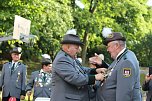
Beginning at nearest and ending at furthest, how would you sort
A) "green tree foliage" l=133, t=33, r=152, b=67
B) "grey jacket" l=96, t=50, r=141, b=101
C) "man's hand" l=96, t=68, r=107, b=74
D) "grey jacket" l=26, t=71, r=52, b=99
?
"grey jacket" l=96, t=50, r=141, b=101, "man's hand" l=96, t=68, r=107, b=74, "grey jacket" l=26, t=71, r=52, b=99, "green tree foliage" l=133, t=33, r=152, b=67

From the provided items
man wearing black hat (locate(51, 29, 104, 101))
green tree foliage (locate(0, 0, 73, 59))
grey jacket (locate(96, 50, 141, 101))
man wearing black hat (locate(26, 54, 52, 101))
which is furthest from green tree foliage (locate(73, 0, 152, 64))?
grey jacket (locate(96, 50, 141, 101))

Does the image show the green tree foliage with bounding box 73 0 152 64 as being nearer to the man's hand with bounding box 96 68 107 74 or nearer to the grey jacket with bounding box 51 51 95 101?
the man's hand with bounding box 96 68 107 74

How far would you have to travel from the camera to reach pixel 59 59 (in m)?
4.61

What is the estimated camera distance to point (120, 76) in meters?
4.33

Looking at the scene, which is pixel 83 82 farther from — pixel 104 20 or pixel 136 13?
pixel 136 13

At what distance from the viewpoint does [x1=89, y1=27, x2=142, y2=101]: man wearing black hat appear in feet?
14.0

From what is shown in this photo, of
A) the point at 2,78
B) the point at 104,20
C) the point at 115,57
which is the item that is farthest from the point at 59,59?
the point at 104,20

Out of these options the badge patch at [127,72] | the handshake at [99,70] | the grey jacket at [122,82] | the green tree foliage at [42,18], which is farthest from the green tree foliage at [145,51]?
the badge patch at [127,72]

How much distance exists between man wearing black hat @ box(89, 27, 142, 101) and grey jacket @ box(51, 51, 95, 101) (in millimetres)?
206

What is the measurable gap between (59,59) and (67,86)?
13.4 inches

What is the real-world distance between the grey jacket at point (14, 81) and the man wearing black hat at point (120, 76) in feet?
12.1

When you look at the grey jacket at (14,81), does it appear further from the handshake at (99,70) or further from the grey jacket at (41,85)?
the handshake at (99,70)

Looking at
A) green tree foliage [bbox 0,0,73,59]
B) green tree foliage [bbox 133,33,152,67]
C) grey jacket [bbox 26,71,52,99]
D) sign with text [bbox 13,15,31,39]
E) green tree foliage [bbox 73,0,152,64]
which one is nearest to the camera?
grey jacket [bbox 26,71,52,99]

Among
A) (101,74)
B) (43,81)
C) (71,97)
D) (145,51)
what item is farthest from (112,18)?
(71,97)
